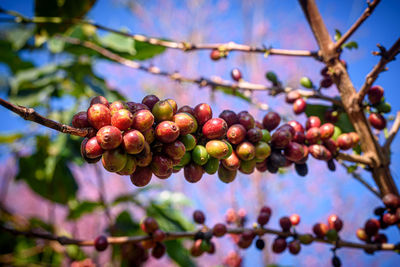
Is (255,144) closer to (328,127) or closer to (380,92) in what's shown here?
(328,127)

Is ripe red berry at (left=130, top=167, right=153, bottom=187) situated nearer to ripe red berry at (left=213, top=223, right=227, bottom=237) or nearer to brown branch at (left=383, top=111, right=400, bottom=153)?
ripe red berry at (left=213, top=223, right=227, bottom=237)

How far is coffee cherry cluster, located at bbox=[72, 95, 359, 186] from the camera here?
0.76 m

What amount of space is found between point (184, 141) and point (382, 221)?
112cm

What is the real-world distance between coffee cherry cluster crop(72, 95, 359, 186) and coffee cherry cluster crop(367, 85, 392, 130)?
0.22 meters

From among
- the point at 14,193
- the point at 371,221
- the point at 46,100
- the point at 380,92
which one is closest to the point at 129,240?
the point at 371,221

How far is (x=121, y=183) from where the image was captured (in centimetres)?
652

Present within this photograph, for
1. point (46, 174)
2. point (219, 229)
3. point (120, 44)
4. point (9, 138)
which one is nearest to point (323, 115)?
point (219, 229)

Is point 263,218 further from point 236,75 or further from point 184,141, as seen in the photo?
point 236,75

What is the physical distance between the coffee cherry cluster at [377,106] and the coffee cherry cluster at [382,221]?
1.14 feet

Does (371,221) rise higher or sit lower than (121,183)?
lower

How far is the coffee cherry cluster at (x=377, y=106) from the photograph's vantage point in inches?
49.5

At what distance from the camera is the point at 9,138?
273cm

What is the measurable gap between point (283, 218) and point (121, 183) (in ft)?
18.6

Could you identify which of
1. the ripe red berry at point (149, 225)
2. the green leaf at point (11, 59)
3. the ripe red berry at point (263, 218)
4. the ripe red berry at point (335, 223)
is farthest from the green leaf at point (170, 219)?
the green leaf at point (11, 59)
